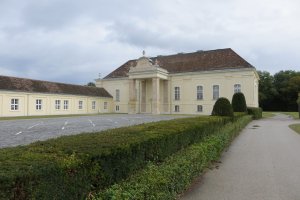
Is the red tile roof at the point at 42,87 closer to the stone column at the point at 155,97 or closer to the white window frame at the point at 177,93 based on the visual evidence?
the stone column at the point at 155,97

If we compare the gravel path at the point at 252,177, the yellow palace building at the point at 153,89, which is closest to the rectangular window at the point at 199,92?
the yellow palace building at the point at 153,89

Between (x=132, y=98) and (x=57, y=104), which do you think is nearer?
(x=57, y=104)

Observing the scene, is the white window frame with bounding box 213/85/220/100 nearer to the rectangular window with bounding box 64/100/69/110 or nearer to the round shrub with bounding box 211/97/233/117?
the rectangular window with bounding box 64/100/69/110

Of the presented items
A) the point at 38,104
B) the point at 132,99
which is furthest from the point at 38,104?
the point at 132,99

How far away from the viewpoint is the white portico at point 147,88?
46.1m

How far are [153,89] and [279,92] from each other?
40.4 meters

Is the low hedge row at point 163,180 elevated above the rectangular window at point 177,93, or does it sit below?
below

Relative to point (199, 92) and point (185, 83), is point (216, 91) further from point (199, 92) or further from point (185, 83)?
point (185, 83)

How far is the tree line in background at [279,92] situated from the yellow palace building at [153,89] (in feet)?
84.4

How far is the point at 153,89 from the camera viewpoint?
4625 centimetres

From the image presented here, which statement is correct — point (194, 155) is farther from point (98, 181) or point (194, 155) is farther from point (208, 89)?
point (208, 89)

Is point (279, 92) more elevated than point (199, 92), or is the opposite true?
point (279, 92)

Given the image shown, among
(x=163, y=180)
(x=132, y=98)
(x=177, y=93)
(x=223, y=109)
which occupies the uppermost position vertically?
(x=177, y=93)

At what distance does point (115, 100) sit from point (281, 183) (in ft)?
160
